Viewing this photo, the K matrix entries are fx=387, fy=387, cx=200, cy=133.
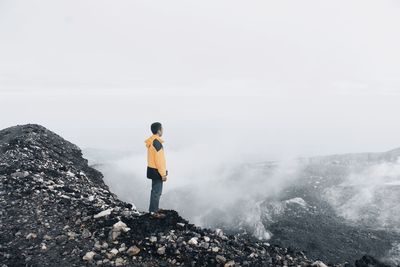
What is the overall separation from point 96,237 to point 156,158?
3.52 meters

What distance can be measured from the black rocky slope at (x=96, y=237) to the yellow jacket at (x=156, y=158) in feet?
4.39

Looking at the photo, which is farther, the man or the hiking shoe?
the man

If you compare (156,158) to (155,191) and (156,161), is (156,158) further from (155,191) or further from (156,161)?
(155,191)

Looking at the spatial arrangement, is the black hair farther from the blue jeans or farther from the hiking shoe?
the hiking shoe

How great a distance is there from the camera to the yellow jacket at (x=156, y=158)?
11672 mm

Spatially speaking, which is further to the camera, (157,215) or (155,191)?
(155,191)

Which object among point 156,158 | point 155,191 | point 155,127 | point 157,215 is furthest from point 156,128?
point 157,215

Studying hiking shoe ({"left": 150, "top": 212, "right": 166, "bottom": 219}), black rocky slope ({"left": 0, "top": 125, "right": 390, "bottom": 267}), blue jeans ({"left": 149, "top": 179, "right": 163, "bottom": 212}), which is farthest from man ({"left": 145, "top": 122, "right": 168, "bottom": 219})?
hiking shoe ({"left": 150, "top": 212, "right": 166, "bottom": 219})

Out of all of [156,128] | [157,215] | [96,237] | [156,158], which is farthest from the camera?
[156,128]

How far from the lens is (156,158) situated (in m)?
11.7

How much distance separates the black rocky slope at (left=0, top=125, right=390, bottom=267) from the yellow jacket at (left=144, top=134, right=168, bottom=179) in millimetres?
1337

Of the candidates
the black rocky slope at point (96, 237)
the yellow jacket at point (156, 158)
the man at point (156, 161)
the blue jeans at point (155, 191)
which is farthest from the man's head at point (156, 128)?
the black rocky slope at point (96, 237)

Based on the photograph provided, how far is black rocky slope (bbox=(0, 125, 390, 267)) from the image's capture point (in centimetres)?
796

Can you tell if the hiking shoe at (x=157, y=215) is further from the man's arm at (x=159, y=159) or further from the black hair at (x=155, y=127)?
the black hair at (x=155, y=127)
